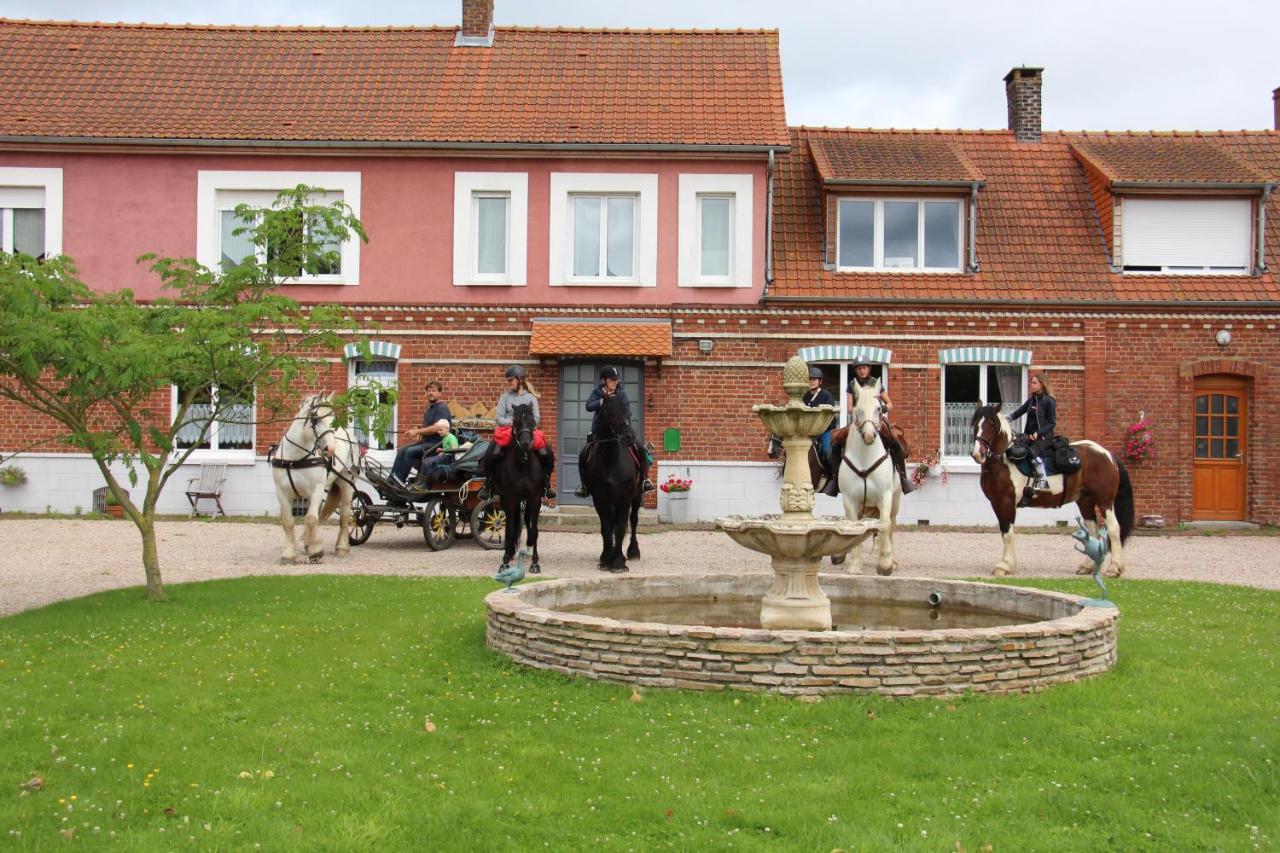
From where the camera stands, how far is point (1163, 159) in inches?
899

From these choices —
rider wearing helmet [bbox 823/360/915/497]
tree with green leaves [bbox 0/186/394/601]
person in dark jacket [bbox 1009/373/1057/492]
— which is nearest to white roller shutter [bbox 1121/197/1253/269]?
person in dark jacket [bbox 1009/373/1057/492]

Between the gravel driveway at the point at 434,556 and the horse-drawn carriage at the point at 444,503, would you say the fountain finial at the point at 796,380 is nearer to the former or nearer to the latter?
the gravel driveway at the point at 434,556

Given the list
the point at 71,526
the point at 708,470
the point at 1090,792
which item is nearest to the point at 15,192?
the point at 71,526

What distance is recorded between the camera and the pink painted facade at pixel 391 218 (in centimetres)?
2120

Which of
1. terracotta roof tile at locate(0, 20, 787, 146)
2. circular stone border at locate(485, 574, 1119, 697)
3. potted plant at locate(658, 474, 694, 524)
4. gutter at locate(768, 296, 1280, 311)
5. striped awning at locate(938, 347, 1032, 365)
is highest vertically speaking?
terracotta roof tile at locate(0, 20, 787, 146)

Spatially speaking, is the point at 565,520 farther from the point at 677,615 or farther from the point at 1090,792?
the point at 1090,792

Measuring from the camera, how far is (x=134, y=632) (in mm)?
9117

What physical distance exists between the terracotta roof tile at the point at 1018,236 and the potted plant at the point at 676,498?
3.60 m

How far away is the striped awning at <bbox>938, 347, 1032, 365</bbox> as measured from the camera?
69.6 ft

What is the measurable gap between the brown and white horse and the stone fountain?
566cm

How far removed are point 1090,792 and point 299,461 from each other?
10786 mm

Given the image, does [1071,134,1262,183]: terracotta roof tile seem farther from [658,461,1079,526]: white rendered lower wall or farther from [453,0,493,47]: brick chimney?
[453,0,493,47]: brick chimney

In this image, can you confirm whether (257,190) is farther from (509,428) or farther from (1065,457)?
(1065,457)

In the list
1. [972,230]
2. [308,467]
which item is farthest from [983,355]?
[308,467]
